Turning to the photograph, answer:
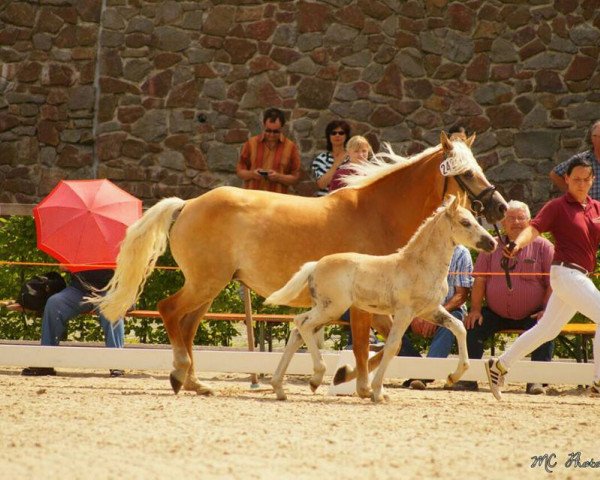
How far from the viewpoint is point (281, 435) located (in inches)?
264

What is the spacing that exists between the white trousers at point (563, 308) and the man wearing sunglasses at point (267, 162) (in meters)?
4.27

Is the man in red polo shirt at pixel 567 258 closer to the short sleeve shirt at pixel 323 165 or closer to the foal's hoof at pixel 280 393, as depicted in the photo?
the foal's hoof at pixel 280 393

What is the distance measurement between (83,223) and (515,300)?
12.1ft

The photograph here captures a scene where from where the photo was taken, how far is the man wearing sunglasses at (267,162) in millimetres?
12672

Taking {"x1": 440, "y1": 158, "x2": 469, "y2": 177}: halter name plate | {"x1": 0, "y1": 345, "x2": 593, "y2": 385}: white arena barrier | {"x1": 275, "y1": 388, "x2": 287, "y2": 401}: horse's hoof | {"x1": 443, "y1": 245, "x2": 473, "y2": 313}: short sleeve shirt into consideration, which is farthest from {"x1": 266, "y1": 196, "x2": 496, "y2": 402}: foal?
{"x1": 443, "y1": 245, "x2": 473, "y2": 313}: short sleeve shirt

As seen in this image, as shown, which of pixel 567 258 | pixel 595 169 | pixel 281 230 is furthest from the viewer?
pixel 595 169

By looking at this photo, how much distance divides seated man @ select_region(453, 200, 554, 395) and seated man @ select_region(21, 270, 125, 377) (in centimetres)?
289

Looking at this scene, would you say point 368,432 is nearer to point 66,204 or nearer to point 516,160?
point 66,204

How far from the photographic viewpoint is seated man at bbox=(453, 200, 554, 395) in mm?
10430

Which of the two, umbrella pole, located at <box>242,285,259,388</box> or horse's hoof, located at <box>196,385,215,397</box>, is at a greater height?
umbrella pole, located at <box>242,285,259,388</box>

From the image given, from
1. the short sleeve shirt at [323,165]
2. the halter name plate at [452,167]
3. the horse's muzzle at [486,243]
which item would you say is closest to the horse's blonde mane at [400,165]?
the halter name plate at [452,167]

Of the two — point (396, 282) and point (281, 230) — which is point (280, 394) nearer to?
point (396, 282)

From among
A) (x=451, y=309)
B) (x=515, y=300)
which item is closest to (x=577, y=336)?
(x=515, y=300)

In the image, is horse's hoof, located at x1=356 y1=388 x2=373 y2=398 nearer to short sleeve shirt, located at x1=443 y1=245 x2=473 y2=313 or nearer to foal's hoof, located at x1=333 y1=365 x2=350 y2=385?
foal's hoof, located at x1=333 y1=365 x2=350 y2=385
